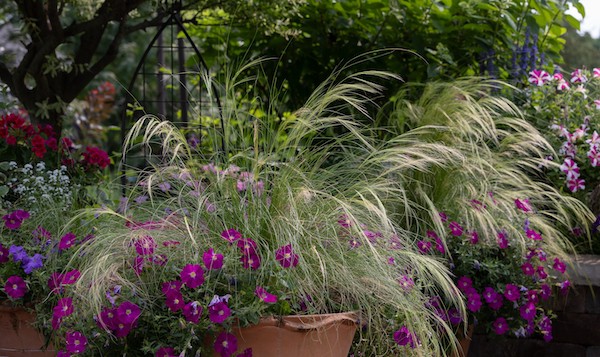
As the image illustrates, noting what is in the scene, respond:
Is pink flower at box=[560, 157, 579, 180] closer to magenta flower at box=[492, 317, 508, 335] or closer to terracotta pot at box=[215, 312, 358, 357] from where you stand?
magenta flower at box=[492, 317, 508, 335]

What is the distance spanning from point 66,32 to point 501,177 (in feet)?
6.93

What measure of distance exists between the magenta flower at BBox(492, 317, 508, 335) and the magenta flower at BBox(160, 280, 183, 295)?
135cm

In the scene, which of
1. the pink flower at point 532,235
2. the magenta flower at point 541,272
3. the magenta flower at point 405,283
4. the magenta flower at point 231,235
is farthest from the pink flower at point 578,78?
the magenta flower at point 231,235

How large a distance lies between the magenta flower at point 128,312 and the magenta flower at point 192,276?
0.45 ft

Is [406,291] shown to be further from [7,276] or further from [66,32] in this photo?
[66,32]

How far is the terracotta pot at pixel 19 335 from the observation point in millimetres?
2408

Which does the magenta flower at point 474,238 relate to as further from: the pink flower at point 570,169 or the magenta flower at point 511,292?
the pink flower at point 570,169

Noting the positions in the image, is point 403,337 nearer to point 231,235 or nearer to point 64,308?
point 231,235

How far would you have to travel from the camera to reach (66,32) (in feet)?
12.4

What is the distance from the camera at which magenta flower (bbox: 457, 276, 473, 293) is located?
9.30ft

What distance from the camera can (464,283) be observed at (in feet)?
9.32

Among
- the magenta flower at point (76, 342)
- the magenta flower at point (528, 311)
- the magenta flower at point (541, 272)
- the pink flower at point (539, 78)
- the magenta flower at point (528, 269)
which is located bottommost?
the magenta flower at point (528, 311)

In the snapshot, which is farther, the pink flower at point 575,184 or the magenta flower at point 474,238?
the pink flower at point 575,184

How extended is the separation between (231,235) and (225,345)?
1.06 feet
